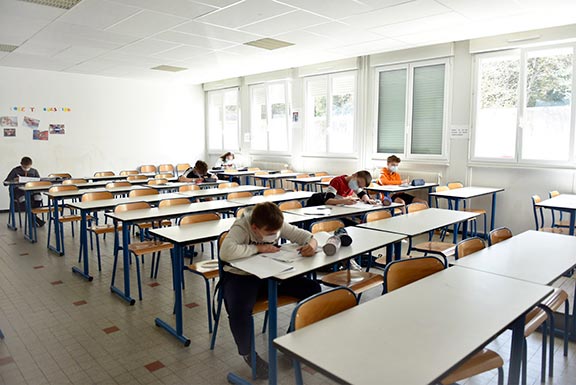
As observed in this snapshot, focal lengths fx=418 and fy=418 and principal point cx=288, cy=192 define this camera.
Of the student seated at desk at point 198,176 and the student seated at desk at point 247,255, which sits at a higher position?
the student seated at desk at point 198,176

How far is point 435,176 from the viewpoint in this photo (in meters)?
7.12

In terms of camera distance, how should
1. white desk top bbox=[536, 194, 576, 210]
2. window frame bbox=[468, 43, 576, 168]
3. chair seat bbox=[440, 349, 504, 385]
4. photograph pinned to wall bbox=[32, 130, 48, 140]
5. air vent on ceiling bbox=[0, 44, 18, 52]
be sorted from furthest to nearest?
photograph pinned to wall bbox=[32, 130, 48, 140]
air vent on ceiling bbox=[0, 44, 18, 52]
window frame bbox=[468, 43, 576, 168]
white desk top bbox=[536, 194, 576, 210]
chair seat bbox=[440, 349, 504, 385]

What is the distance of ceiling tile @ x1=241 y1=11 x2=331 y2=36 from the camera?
5.10 metres

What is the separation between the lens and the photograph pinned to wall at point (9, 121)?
8.73 metres

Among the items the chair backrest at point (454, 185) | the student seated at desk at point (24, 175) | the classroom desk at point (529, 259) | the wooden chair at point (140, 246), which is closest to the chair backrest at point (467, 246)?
the classroom desk at point (529, 259)

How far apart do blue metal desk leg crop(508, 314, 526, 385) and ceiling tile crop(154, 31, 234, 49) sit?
549 centimetres

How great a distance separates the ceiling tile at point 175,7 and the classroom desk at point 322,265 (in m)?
3.07

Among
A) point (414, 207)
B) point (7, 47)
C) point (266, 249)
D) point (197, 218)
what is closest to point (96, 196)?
point (197, 218)

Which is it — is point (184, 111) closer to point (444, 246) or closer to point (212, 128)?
point (212, 128)

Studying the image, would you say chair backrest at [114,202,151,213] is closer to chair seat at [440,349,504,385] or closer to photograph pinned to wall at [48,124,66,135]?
chair seat at [440,349,504,385]

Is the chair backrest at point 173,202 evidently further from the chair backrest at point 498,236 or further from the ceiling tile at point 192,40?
the chair backrest at point 498,236

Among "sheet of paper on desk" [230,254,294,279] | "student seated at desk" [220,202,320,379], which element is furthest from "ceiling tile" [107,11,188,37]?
"sheet of paper on desk" [230,254,294,279]

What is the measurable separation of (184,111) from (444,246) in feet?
30.1

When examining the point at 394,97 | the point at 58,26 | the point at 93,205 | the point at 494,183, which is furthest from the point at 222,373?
the point at 394,97
